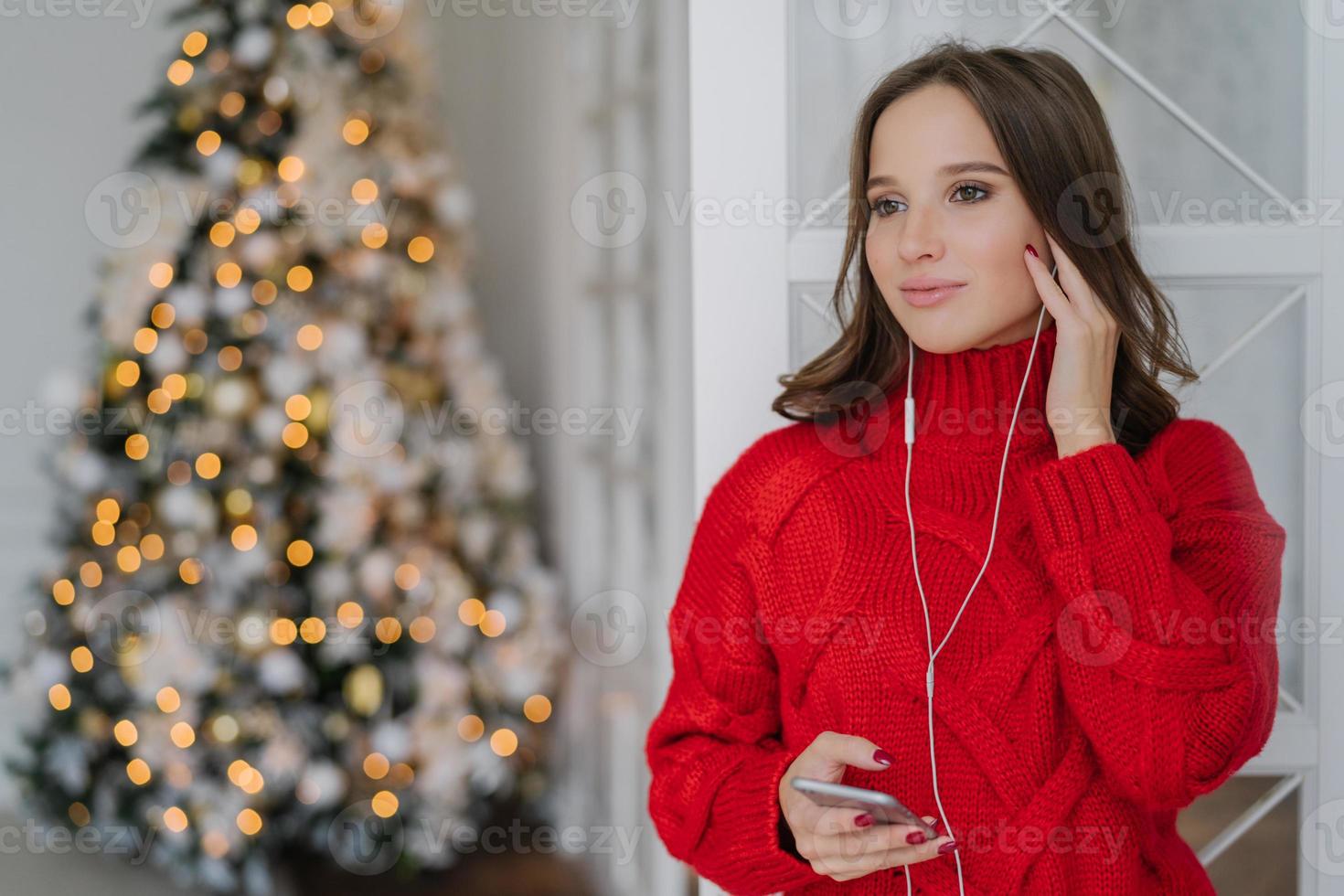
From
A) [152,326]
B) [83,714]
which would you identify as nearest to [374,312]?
[152,326]

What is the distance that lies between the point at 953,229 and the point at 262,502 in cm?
183

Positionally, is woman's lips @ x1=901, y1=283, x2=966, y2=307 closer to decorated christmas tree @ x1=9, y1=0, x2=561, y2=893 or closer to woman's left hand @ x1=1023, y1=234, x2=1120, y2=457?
woman's left hand @ x1=1023, y1=234, x2=1120, y2=457

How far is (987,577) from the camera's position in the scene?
1109mm

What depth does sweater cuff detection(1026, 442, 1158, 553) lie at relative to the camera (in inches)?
41.4

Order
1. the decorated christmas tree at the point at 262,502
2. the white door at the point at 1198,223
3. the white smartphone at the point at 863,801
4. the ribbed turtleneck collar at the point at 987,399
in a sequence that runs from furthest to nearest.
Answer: the decorated christmas tree at the point at 262,502
the white door at the point at 1198,223
the ribbed turtleneck collar at the point at 987,399
the white smartphone at the point at 863,801

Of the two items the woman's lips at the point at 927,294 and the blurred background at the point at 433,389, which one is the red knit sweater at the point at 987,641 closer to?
the woman's lips at the point at 927,294

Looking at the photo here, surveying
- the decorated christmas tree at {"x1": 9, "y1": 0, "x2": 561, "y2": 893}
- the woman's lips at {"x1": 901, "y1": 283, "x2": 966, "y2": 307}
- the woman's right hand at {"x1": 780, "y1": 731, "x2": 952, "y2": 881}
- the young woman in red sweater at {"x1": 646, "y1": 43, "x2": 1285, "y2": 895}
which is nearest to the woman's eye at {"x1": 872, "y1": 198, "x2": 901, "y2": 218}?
the young woman in red sweater at {"x1": 646, "y1": 43, "x2": 1285, "y2": 895}

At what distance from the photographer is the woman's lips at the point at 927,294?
112 cm

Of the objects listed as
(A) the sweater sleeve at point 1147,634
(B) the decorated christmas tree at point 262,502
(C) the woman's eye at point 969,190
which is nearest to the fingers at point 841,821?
(A) the sweater sleeve at point 1147,634

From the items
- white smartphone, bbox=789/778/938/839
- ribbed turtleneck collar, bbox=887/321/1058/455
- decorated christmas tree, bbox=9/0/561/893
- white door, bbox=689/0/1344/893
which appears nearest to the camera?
white smartphone, bbox=789/778/938/839

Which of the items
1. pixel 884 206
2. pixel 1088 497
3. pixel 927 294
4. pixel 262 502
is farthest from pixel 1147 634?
pixel 262 502

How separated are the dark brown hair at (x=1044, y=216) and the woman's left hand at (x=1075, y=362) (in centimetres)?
3

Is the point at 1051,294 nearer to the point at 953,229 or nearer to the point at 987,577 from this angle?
the point at 953,229

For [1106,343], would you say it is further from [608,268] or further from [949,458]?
[608,268]
